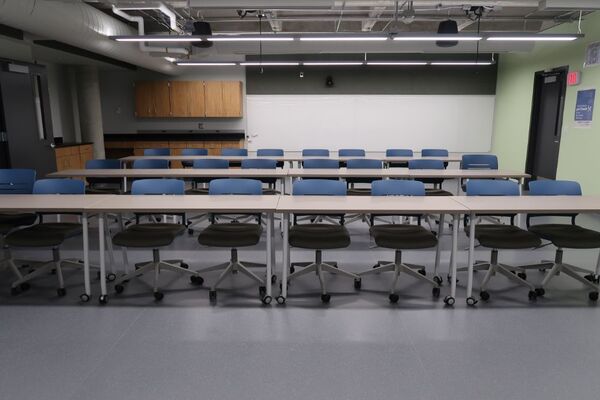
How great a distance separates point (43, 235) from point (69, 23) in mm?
3316

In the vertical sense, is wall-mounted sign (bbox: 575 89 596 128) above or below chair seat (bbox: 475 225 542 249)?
above

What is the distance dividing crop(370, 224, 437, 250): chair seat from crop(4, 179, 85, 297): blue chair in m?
2.71

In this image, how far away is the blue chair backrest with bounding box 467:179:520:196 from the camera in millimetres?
4184

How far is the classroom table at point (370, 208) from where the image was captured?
338 centimetres

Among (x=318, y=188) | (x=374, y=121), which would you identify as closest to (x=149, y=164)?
(x=318, y=188)

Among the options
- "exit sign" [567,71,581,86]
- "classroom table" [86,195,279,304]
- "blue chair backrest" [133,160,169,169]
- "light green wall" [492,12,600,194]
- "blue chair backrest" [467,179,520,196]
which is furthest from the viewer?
"exit sign" [567,71,581,86]

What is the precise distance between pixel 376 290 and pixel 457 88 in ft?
26.2

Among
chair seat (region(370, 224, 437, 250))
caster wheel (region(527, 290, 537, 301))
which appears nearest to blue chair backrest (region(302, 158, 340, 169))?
chair seat (region(370, 224, 437, 250))

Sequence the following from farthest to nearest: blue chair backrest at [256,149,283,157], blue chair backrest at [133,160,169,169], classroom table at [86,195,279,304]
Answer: blue chair backrest at [256,149,283,157] → blue chair backrest at [133,160,169,169] → classroom table at [86,195,279,304]

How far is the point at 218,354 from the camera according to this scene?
271 cm

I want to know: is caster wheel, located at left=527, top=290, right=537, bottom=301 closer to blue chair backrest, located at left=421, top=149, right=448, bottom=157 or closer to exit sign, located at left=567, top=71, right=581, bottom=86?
blue chair backrest, located at left=421, top=149, right=448, bottom=157

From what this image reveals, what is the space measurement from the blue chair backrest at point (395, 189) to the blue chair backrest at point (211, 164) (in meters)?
2.82

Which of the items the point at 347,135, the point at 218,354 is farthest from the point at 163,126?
the point at 218,354

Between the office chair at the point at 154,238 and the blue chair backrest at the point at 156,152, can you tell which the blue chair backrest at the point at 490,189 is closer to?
the office chair at the point at 154,238
